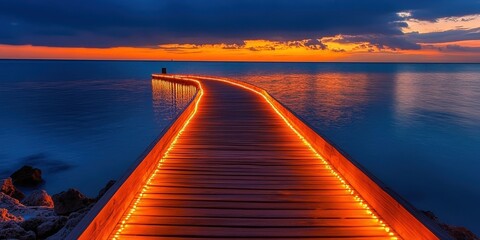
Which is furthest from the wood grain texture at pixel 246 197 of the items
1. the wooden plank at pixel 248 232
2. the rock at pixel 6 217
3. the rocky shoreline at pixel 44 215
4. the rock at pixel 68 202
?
the rock at pixel 6 217

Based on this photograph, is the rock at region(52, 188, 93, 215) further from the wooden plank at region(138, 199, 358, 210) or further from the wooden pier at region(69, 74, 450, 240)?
the wooden plank at region(138, 199, 358, 210)

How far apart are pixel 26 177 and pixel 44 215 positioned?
5.80 metres

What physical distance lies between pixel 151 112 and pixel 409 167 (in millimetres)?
22697

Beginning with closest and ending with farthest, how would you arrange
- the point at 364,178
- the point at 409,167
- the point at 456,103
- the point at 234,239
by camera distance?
the point at 234,239 → the point at 364,178 → the point at 409,167 → the point at 456,103

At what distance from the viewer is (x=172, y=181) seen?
5750 mm

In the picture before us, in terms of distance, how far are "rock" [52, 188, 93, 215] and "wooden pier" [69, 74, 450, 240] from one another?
12.1ft

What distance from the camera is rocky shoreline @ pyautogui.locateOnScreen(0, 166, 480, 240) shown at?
775 cm

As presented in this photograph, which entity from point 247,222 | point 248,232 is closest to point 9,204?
point 247,222

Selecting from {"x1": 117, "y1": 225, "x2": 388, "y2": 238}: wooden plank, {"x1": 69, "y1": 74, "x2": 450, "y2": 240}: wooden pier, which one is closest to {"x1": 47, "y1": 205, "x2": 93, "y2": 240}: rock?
{"x1": 69, "y1": 74, "x2": 450, "y2": 240}: wooden pier

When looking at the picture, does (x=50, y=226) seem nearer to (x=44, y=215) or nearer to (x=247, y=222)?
(x=44, y=215)

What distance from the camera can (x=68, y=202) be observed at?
10.0 meters

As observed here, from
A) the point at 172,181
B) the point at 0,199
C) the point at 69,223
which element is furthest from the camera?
the point at 0,199

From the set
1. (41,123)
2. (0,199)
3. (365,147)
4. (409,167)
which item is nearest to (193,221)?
(0,199)

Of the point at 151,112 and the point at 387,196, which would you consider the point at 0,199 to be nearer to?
the point at 387,196
